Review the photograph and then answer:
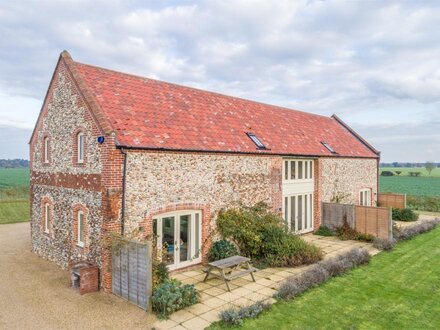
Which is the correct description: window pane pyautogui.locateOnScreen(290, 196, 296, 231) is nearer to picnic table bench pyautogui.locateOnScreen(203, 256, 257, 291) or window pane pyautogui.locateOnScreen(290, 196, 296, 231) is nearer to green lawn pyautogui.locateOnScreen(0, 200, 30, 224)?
picnic table bench pyautogui.locateOnScreen(203, 256, 257, 291)

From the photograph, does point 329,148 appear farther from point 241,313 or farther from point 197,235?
point 241,313

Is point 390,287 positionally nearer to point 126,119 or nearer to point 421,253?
point 421,253

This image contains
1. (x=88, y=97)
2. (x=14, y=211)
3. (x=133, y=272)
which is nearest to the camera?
(x=133, y=272)

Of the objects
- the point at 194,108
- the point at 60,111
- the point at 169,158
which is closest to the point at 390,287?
the point at 169,158

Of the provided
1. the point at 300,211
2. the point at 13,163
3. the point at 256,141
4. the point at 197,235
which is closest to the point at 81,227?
the point at 197,235

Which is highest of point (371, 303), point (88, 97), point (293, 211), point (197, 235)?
point (88, 97)

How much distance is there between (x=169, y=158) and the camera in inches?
460

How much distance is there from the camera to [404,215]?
23.5m

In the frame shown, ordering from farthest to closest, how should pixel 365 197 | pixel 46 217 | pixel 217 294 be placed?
pixel 365 197 < pixel 46 217 < pixel 217 294

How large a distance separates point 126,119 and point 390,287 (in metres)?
10.7

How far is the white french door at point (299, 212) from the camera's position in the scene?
1756 centimetres

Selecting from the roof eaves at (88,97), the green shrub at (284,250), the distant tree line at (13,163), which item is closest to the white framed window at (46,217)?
the roof eaves at (88,97)

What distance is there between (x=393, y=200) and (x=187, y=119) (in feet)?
63.9

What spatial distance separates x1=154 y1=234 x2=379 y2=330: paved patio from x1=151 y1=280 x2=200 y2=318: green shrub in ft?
0.53
